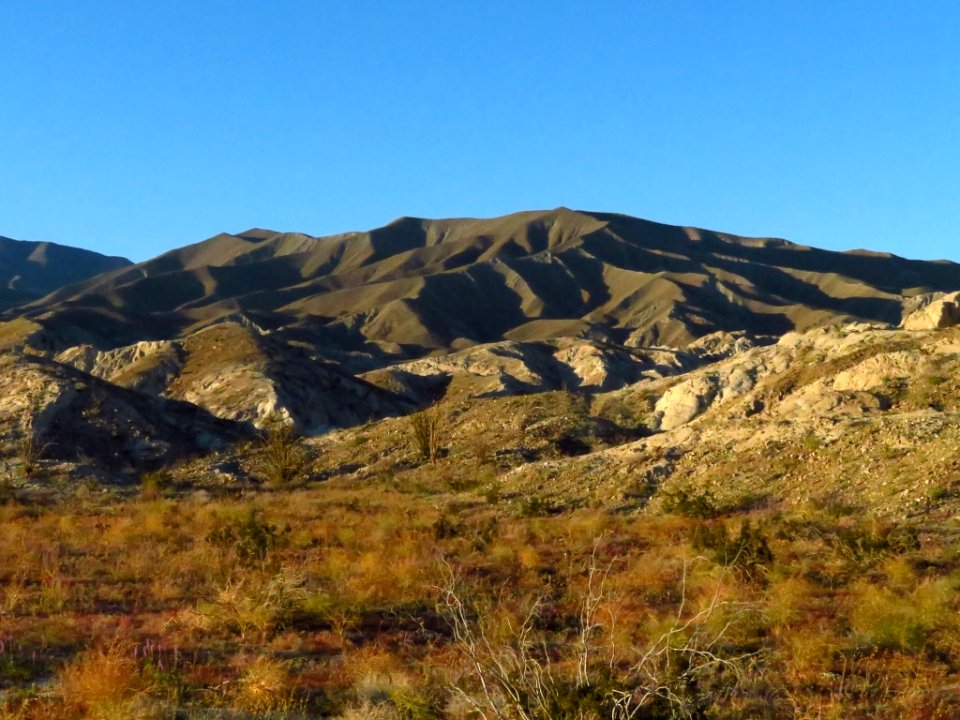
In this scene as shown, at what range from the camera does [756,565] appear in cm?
1207

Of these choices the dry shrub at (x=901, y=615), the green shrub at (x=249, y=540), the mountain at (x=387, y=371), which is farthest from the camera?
the mountain at (x=387, y=371)

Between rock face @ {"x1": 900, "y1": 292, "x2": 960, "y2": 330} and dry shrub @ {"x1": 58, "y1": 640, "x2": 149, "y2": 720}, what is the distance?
27.9m

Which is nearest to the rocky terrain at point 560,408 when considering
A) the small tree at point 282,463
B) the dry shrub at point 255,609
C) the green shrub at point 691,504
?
the green shrub at point 691,504

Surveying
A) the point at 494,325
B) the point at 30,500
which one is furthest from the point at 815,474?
the point at 494,325


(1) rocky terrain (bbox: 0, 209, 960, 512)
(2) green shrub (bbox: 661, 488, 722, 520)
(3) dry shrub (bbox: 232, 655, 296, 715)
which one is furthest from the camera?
(1) rocky terrain (bbox: 0, 209, 960, 512)

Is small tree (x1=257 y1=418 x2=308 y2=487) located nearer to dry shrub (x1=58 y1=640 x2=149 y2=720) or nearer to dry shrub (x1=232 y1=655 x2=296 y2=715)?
dry shrub (x1=58 y1=640 x2=149 y2=720)

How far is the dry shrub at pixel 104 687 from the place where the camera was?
22.4ft

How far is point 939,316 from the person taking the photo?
29.5 meters

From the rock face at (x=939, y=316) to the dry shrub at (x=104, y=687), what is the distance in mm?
27897

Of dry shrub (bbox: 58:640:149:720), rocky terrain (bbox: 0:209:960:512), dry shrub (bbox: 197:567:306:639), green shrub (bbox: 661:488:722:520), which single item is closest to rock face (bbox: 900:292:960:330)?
rocky terrain (bbox: 0:209:960:512)

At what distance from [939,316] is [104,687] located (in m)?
29.3

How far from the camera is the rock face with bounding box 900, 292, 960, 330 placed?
1155 inches

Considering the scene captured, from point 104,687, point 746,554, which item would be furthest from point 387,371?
point 104,687

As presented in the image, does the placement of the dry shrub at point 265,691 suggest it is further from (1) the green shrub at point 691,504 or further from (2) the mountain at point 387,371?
(2) the mountain at point 387,371
